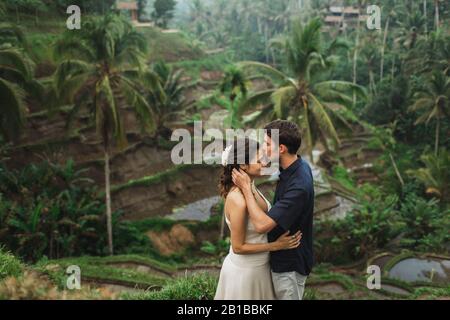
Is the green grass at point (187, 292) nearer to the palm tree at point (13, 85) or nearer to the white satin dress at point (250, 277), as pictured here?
the white satin dress at point (250, 277)

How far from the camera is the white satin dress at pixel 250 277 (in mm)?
3371

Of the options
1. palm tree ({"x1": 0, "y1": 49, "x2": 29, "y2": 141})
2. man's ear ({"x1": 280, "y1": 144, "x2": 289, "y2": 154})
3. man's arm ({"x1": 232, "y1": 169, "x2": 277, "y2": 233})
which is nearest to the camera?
man's arm ({"x1": 232, "y1": 169, "x2": 277, "y2": 233})

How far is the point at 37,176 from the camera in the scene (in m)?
15.7

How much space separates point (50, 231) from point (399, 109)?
24214 mm

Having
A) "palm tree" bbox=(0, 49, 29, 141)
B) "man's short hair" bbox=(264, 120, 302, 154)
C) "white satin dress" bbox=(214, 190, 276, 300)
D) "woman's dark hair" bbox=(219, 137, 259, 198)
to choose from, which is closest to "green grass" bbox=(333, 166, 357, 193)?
"palm tree" bbox=(0, 49, 29, 141)

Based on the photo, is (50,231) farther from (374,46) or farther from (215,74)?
(374,46)

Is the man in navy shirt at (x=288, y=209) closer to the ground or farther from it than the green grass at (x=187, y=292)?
farther from it

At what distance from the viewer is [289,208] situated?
124 inches

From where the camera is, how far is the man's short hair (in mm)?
3277

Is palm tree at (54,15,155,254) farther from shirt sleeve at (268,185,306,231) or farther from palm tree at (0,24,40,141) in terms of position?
shirt sleeve at (268,185,306,231)

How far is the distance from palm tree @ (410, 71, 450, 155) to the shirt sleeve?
23.6 meters

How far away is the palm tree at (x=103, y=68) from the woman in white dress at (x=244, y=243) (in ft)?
34.3

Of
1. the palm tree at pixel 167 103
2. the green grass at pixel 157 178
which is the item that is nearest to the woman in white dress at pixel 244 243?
the green grass at pixel 157 178

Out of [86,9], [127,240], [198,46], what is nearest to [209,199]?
[127,240]
